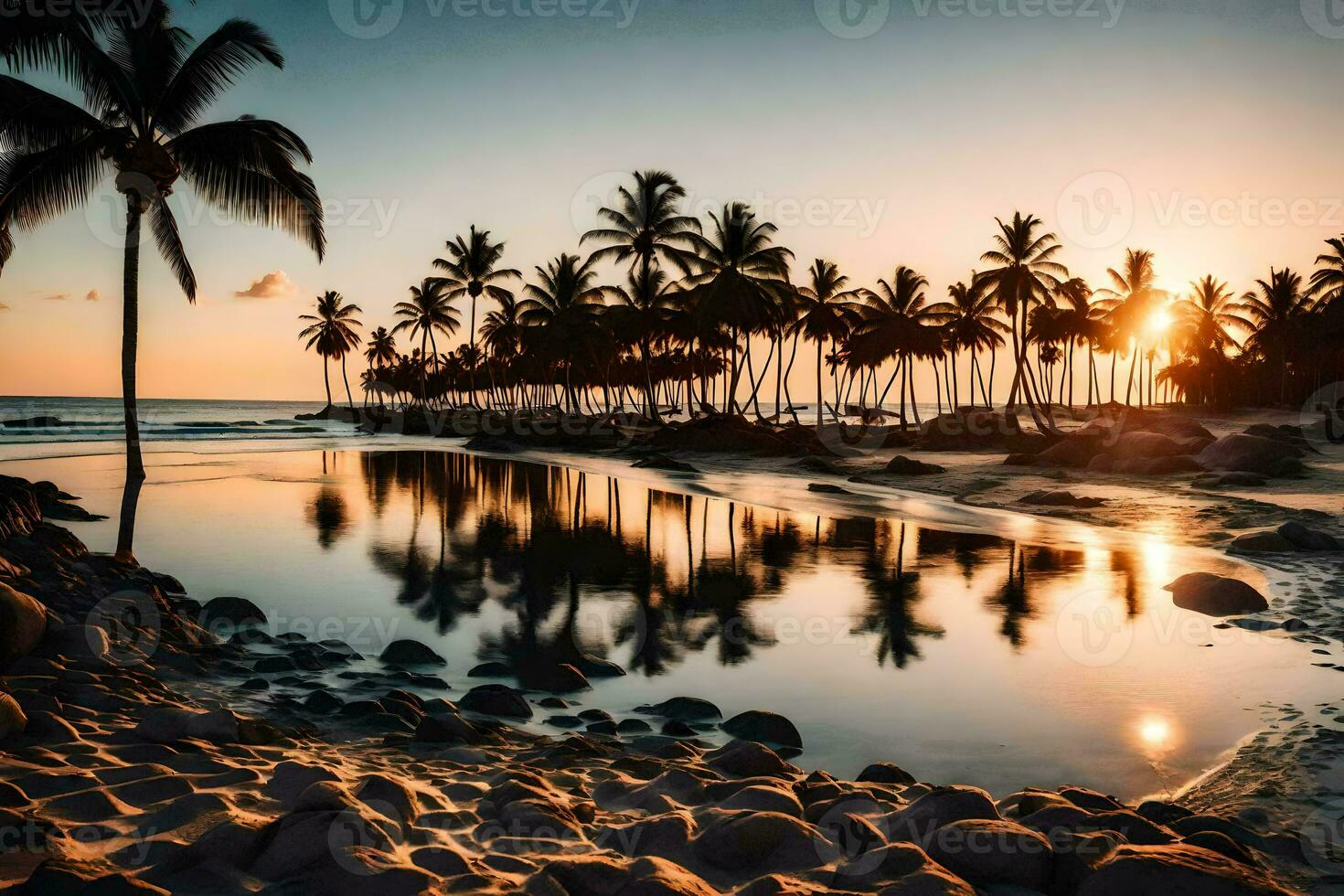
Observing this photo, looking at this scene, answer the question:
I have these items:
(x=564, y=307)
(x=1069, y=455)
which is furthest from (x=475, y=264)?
(x=1069, y=455)

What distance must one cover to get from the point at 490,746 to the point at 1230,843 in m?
4.21

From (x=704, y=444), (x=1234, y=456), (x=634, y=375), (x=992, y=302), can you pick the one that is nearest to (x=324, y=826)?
(x=1234, y=456)

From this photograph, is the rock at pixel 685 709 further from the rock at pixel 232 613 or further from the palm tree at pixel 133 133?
the palm tree at pixel 133 133

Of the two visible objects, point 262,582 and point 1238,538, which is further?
point 1238,538

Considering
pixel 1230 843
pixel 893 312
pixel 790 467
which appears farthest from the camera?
pixel 893 312

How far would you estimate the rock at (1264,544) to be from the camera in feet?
43.5

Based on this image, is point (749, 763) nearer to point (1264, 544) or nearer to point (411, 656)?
point (411, 656)

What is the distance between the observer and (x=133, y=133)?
46.1ft

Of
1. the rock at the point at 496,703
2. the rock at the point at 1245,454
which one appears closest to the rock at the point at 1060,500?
the rock at the point at 1245,454

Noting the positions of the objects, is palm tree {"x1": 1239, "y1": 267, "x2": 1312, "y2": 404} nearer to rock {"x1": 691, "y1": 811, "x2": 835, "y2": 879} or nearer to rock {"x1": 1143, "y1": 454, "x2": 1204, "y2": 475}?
rock {"x1": 1143, "y1": 454, "x2": 1204, "y2": 475}

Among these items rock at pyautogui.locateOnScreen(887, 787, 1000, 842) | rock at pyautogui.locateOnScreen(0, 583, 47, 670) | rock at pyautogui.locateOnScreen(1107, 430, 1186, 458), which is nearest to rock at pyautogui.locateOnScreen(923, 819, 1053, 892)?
rock at pyautogui.locateOnScreen(887, 787, 1000, 842)

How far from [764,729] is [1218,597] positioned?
7.19 meters

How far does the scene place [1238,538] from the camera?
1415cm

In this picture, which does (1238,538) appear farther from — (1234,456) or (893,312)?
(893,312)
